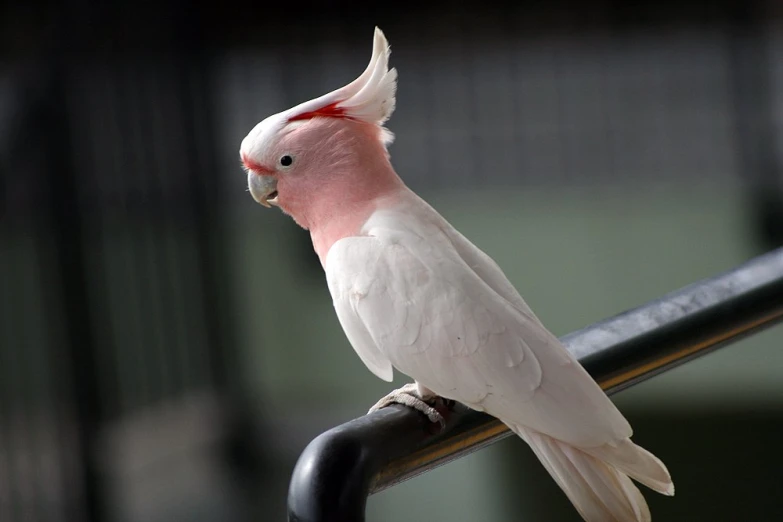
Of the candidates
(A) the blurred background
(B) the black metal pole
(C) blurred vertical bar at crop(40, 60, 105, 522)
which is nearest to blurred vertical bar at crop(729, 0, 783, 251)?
(A) the blurred background

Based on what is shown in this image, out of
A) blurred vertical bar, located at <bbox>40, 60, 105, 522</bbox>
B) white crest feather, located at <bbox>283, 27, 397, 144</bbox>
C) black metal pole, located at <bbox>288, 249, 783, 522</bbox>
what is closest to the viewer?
black metal pole, located at <bbox>288, 249, 783, 522</bbox>

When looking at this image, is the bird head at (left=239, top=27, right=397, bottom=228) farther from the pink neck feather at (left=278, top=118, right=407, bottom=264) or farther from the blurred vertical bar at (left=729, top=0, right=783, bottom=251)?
the blurred vertical bar at (left=729, top=0, right=783, bottom=251)

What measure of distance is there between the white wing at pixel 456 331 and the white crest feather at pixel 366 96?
0.25ft

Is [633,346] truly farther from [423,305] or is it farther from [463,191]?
[463,191]

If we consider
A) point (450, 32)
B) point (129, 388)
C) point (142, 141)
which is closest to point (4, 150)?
point (142, 141)

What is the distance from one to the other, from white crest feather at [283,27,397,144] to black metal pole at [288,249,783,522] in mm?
207

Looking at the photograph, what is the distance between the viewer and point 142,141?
6.35 feet

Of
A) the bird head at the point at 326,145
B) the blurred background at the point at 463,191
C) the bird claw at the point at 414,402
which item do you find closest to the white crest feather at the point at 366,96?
the bird head at the point at 326,145

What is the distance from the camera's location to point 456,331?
1.89 ft

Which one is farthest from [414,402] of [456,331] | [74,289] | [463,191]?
[463,191]

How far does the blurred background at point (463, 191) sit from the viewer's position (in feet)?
6.21

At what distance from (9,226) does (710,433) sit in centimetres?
144

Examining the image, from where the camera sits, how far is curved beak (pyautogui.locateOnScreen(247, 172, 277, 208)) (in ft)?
2.14

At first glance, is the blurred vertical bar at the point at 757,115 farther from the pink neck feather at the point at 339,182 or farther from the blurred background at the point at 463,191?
the pink neck feather at the point at 339,182
